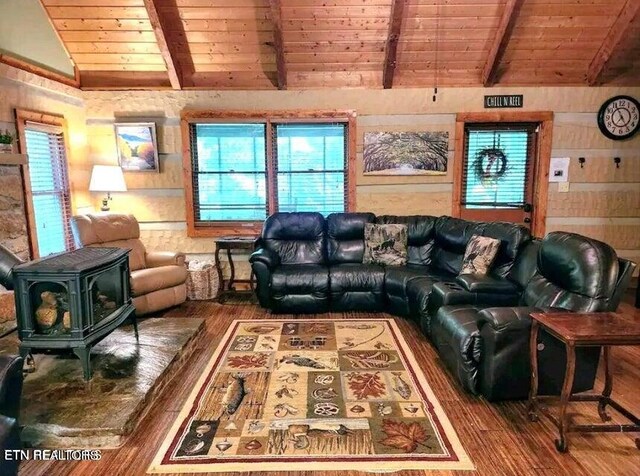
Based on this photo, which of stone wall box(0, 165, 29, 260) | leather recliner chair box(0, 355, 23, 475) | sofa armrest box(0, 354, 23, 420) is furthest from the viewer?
stone wall box(0, 165, 29, 260)

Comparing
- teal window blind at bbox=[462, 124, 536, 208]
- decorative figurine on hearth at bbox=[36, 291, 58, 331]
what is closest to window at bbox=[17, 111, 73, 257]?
decorative figurine on hearth at bbox=[36, 291, 58, 331]

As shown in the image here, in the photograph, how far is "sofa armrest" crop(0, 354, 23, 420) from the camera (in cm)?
164

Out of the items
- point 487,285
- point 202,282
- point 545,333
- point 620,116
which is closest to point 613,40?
point 620,116

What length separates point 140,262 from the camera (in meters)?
4.40

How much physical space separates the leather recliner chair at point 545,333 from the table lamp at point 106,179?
404cm

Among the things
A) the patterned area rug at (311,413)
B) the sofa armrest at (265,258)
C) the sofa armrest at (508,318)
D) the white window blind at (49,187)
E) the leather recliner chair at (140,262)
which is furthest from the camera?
the sofa armrest at (265,258)

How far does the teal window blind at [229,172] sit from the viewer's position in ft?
16.4

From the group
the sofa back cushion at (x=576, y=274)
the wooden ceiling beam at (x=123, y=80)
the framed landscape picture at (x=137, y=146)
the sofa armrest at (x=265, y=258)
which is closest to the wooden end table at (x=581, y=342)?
the sofa back cushion at (x=576, y=274)

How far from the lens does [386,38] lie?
4.39 metres

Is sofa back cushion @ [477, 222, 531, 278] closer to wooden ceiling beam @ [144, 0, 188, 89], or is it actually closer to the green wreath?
the green wreath

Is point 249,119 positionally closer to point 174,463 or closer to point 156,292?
point 156,292

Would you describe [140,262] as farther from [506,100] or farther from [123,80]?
[506,100]

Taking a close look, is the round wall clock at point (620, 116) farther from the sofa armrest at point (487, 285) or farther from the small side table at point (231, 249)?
the small side table at point (231, 249)

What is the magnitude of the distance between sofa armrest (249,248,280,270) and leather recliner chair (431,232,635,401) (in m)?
2.17
